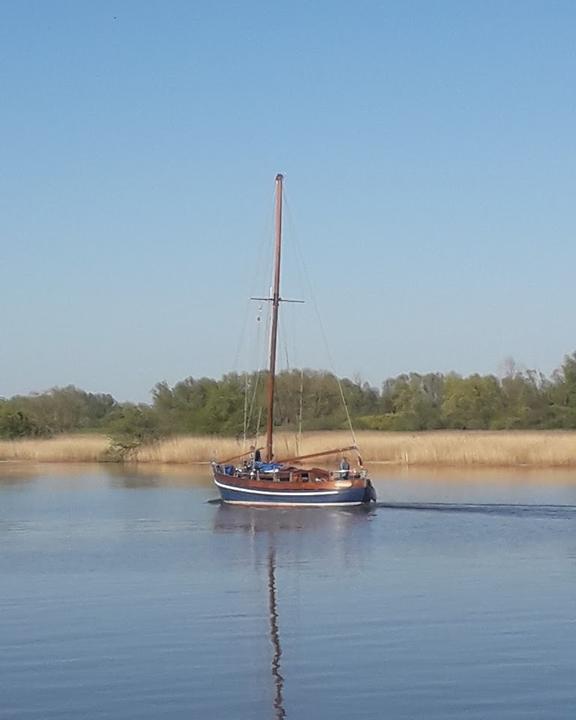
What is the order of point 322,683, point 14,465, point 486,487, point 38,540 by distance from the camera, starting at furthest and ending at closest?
A: point 14,465 < point 486,487 < point 38,540 < point 322,683

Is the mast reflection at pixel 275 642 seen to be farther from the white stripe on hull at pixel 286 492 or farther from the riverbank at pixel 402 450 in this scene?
the riverbank at pixel 402 450

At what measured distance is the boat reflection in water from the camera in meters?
25.1

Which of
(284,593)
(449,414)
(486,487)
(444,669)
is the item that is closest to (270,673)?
(444,669)

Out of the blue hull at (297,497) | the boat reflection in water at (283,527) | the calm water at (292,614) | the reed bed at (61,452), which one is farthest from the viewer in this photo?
the reed bed at (61,452)

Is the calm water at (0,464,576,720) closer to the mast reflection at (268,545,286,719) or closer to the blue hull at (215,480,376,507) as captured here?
the mast reflection at (268,545,286,719)

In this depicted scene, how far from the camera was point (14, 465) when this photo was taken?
57.4 metres

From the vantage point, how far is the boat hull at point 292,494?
3422cm

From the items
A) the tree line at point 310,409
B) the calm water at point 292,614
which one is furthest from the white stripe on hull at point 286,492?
the tree line at point 310,409

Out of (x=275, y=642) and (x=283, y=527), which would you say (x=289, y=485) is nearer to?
(x=283, y=527)

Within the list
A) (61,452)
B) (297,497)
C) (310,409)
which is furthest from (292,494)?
(310,409)

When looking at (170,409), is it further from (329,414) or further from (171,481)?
(171,481)

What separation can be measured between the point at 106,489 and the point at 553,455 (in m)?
16.2

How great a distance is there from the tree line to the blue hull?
21.1 metres

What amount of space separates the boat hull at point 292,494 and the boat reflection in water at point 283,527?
226 mm
